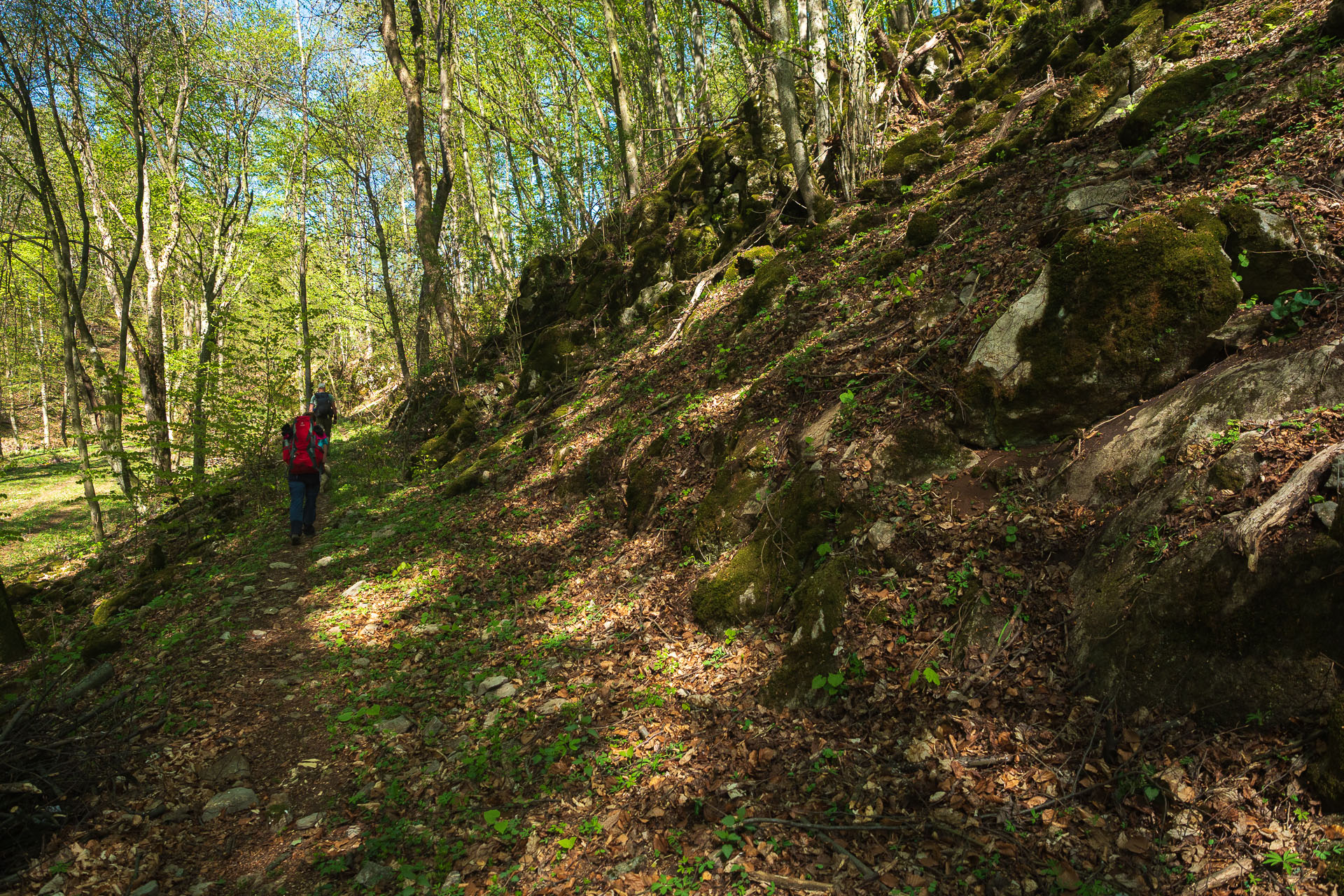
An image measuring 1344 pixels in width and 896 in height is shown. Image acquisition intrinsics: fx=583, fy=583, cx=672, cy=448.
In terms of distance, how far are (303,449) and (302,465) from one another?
0.79 ft

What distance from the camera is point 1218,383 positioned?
3531mm

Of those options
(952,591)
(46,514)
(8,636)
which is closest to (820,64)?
(952,591)

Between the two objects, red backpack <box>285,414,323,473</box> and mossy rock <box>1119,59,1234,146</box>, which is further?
red backpack <box>285,414,323,473</box>

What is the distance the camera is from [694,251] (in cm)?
1223

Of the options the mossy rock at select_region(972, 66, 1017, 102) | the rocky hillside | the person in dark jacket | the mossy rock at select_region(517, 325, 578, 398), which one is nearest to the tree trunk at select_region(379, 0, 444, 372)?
the mossy rock at select_region(517, 325, 578, 398)

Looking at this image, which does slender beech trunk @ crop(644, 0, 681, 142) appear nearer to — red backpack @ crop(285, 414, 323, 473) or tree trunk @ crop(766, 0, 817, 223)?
tree trunk @ crop(766, 0, 817, 223)

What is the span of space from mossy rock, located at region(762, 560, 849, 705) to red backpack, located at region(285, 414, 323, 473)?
7.91m

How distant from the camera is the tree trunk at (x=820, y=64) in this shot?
369 inches

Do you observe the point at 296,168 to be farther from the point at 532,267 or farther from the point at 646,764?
the point at 646,764

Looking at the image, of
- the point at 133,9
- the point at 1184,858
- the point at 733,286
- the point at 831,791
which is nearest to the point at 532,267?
the point at 733,286

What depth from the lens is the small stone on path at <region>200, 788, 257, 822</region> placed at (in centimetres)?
396

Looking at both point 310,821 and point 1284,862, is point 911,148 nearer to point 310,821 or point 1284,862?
point 1284,862

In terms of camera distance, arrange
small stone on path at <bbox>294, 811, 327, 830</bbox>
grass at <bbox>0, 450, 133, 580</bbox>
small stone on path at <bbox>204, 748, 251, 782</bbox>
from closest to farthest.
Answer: small stone on path at <bbox>294, 811, 327, 830</bbox>
small stone on path at <bbox>204, 748, 251, 782</bbox>
grass at <bbox>0, 450, 133, 580</bbox>

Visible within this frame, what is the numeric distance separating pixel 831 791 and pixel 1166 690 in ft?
5.71
